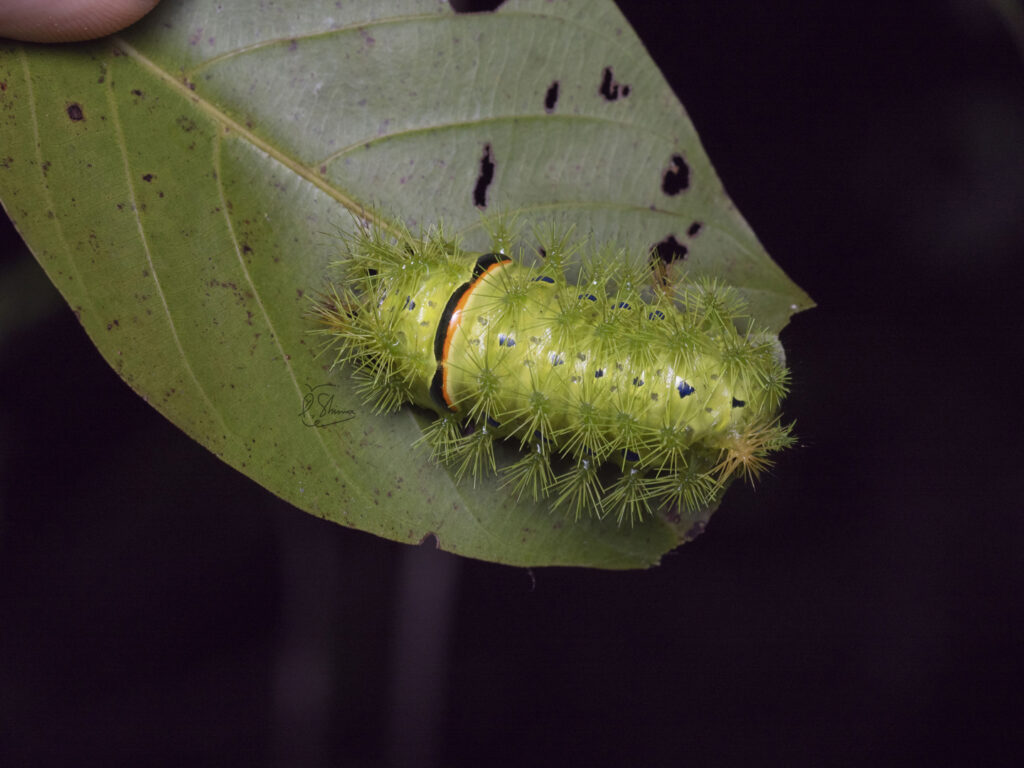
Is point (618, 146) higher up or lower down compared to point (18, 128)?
higher up

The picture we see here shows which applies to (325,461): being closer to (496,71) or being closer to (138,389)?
(138,389)

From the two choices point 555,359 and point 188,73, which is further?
point 555,359

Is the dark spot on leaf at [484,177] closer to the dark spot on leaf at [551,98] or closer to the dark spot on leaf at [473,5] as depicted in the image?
the dark spot on leaf at [551,98]

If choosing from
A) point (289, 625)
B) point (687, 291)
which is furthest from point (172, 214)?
point (289, 625)

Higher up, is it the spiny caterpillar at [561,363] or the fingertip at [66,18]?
the fingertip at [66,18]

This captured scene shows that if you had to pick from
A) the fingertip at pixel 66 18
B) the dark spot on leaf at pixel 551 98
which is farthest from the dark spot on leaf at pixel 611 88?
the fingertip at pixel 66 18
